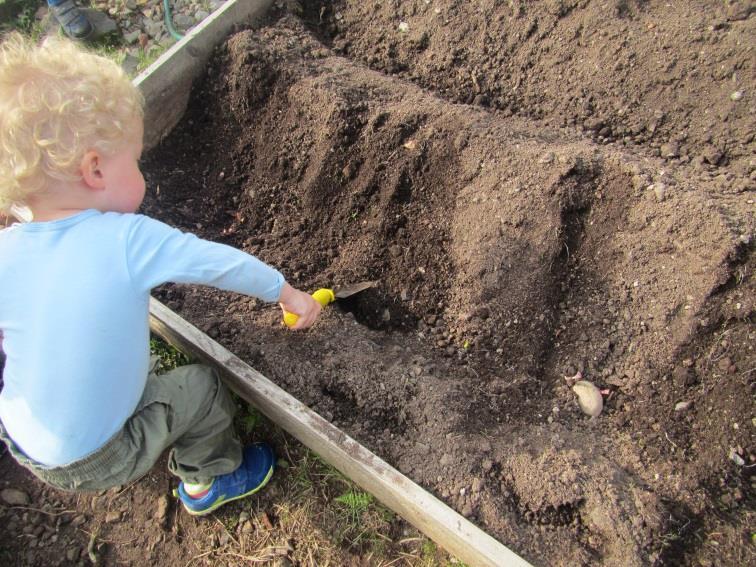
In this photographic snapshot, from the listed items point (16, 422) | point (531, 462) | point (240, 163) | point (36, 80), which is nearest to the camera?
point (36, 80)

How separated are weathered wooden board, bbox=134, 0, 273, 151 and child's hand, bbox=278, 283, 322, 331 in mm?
1790

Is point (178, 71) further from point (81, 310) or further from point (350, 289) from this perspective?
point (81, 310)

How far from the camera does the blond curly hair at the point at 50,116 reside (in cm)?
175

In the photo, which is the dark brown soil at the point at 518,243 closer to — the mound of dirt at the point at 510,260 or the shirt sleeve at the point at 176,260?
the mound of dirt at the point at 510,260

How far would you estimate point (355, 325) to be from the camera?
9.00 feet

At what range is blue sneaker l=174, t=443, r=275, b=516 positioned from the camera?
260 cm

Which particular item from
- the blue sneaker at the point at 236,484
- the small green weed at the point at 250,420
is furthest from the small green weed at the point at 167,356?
the blue sneaker at the point at 236,484

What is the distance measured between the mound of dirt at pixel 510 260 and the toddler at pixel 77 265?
29.5 inches

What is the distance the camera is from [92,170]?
1.88 metres

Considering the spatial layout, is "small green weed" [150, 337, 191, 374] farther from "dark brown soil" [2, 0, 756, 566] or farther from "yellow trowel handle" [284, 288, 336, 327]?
"yellow trowel handle" [284, 288, 336, 327]

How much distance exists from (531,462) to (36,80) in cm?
216

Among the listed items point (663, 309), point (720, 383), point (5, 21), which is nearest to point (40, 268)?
point (663, 309)

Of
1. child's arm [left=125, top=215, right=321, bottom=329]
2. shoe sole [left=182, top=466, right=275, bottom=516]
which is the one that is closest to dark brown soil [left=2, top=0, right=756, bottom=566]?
shoe sole [left=182, top=466, right=275, bottom=516]

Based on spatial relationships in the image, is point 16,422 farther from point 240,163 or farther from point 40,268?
point 240,163
